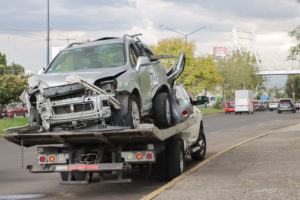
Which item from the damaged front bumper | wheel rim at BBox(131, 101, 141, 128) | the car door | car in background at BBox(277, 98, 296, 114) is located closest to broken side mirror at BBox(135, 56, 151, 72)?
the car door

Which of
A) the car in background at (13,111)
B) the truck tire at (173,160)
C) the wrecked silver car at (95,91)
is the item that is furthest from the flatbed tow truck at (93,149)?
the car in background at (13,111)

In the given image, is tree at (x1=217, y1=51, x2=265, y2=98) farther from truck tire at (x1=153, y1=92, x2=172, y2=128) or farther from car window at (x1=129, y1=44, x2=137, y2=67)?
car window at (x1=129, y1=44, x2=137, y2=67)

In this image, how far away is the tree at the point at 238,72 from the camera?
96.2 meters

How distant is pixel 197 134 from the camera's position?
12.8m

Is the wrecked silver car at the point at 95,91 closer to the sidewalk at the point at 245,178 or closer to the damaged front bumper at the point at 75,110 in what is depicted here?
the damaged front bumper at the point at 75,110

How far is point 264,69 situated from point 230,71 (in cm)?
4334

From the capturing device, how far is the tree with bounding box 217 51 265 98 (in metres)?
96.2

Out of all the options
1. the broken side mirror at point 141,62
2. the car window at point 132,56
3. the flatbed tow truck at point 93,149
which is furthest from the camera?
the car window at point 132,56

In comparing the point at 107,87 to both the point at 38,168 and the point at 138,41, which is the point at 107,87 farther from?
the point at 138,41

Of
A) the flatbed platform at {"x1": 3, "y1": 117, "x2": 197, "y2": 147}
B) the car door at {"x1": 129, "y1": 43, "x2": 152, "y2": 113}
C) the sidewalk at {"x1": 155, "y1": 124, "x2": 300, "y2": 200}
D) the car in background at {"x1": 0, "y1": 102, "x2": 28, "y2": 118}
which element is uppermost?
the car door at {"x1": 129, "y1": 43, "x2": 152, "y2": 113}

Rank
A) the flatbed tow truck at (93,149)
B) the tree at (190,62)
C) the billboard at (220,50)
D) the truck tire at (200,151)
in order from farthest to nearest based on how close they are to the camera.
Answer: the billboard at (220,50)
the tree at (190,62)
the truck tire at (200,151)
the flatbed tow truck at (93,149)

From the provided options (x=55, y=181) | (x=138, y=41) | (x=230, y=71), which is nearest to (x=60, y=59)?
(x=138, y=41)

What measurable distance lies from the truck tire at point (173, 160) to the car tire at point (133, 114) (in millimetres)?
1043

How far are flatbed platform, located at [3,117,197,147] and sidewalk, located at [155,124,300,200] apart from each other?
87 centimetres
